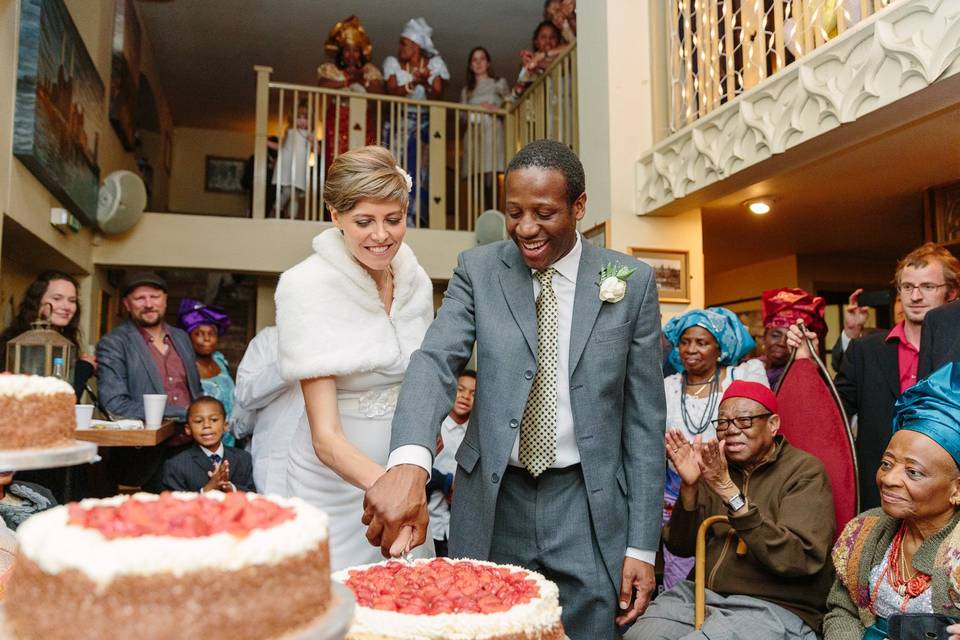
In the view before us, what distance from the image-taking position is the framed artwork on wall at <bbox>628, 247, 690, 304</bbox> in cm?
514

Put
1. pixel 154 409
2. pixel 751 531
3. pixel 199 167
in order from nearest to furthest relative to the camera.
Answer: pixel 751 531, pixel 154 409, pixel 199 167

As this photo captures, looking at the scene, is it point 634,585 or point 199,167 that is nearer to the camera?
point 634,585

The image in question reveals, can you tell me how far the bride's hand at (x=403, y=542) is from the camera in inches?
52.7

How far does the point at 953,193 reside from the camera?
5.01 m

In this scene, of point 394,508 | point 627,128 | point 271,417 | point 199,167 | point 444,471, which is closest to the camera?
point 394,508

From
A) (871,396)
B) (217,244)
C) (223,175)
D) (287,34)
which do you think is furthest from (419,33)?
(871,396)

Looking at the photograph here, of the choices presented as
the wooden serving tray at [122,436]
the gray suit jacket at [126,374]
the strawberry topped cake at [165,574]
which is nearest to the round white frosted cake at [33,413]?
the strawberry topped cake at [165,574]

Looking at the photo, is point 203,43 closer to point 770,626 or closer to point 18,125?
point 18,125

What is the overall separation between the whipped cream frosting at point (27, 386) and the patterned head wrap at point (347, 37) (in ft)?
23.6

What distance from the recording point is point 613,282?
176 cm

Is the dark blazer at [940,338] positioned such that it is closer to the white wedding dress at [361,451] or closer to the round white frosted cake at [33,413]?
the white wedding dress at [361,451]

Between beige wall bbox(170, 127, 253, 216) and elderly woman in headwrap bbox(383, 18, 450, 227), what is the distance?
4.39 metres

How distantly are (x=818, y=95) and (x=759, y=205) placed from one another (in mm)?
1674

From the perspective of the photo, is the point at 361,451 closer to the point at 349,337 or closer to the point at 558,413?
the point at 349,337
